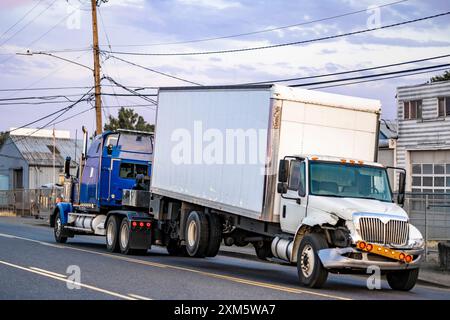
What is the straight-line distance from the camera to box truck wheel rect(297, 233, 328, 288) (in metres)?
14.9

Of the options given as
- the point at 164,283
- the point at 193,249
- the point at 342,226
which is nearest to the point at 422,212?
the point at 193,249

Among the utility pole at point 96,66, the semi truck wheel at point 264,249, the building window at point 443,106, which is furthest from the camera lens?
the building window at point 443,106

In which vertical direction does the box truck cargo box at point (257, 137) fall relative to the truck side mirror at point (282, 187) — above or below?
above

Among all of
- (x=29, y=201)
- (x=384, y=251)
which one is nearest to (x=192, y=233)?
(x=384, y=251)

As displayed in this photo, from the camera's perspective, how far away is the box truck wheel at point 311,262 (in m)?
14.9

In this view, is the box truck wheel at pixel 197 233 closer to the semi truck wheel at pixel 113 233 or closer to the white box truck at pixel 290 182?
the white box truck at pixel 290 182

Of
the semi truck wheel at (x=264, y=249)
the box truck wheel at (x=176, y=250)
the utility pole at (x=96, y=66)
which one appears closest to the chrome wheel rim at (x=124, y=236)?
the box truck wheel at (x=176, y=250)

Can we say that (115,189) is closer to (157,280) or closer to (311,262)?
(157,280)

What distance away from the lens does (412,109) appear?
41.0m

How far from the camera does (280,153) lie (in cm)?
1672

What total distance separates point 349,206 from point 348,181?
1299mm

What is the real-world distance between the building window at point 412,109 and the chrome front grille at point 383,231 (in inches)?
1039

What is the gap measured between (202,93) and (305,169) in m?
4.52
